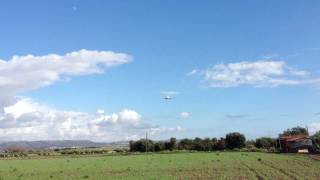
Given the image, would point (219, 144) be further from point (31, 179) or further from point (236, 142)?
point (31, 179)

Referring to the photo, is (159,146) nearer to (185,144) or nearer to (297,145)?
(185,144)

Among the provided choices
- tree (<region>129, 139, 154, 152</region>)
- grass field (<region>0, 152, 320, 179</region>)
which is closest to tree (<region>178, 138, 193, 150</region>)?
tree (<region>129, 139, 154, 152</region>)

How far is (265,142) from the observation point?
163750 mm

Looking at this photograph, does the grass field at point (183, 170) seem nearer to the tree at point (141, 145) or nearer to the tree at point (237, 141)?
the tree at point (237, 141)

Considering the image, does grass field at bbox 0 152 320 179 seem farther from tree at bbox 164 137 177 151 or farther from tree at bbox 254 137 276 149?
tree at bbox 164 137 177 151

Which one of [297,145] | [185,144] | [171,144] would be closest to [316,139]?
[297,145]

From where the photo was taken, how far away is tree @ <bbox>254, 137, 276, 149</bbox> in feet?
531

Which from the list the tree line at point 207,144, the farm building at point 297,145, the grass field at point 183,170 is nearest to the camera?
the grass field at point 183,170

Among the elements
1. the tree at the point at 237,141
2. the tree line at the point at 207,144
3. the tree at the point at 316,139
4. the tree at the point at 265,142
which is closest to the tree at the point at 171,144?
the tree line at the point at 207,144

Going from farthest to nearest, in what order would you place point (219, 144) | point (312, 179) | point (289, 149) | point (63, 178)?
1. point (219, 144)
2. point (289, 149)
3. point (63, 178)
4. point (312, 179)

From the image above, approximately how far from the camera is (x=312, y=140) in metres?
128

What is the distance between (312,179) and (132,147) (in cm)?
13720

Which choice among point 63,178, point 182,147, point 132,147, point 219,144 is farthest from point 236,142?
point 63,178

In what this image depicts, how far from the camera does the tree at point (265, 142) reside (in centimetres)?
16198
